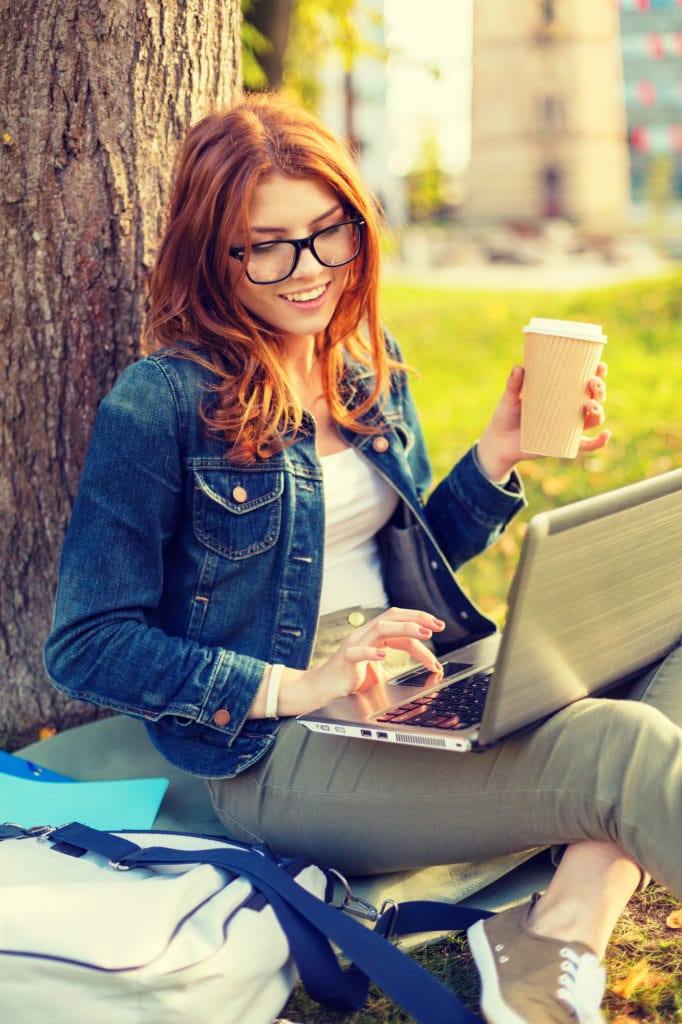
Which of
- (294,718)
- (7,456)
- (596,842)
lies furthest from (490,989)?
(7,456)

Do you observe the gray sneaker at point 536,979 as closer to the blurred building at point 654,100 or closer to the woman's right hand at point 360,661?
the woman's right hand at point 360,661

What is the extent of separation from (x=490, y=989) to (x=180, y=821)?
3.21 feet

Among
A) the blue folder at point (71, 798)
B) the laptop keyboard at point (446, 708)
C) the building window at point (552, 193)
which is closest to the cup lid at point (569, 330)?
the laptop keyboard at point (446, 708)

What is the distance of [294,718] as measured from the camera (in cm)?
228

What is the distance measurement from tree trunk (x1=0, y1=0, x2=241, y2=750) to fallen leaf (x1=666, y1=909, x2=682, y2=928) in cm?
176

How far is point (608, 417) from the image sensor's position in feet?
22.2

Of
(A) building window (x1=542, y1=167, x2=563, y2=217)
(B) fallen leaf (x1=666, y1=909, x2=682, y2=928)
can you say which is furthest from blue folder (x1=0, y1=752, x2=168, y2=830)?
(A) building window (x1=542, y1=167, x2=563, y2=217)

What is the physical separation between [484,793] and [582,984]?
36 cm

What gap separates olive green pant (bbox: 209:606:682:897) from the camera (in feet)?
6.15

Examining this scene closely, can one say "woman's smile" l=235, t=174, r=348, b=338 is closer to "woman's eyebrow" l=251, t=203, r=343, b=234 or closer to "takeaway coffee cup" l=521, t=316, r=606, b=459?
"woman's eyebrow" l=251, t=203, r=343, b=234

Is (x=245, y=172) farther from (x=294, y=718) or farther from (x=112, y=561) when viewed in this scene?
(x=294, y=718)

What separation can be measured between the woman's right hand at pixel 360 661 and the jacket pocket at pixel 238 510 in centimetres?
30

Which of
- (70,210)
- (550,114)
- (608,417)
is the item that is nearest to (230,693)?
(70,210)

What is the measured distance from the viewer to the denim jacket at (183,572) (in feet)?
7.36
